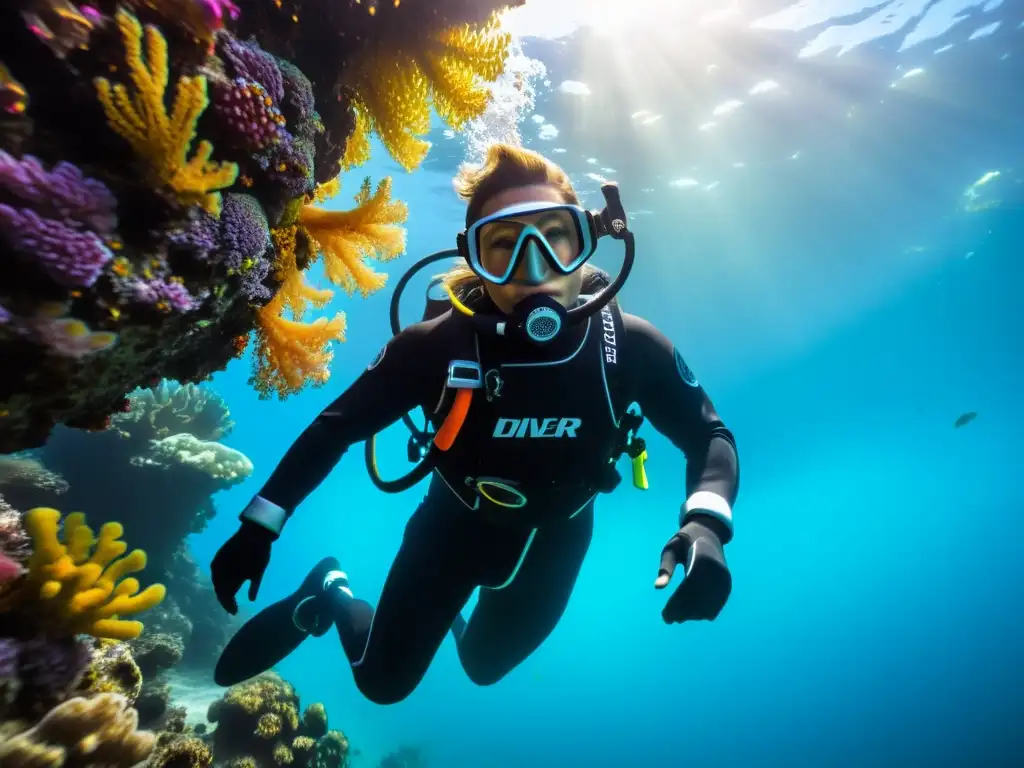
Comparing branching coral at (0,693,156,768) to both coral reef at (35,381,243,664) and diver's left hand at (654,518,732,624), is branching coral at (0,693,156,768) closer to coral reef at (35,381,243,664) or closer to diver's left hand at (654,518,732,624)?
diver's left hand at (654,518,732,624)

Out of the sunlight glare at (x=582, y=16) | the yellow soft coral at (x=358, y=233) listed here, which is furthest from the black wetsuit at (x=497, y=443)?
the sunlight glare at (x=582, y=16)

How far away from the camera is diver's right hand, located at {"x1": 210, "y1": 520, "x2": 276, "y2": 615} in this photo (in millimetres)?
2691

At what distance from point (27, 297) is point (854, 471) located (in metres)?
60.2

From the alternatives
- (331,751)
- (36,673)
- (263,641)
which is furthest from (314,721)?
(36,673)

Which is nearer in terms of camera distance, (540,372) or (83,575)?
(83,575)

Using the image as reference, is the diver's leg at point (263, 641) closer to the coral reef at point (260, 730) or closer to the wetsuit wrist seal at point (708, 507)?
the coral reef at point (260, 730)

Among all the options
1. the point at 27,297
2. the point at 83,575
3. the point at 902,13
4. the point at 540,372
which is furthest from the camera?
the point at 902,13

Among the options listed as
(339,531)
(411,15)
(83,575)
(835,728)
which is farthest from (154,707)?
(339,531)

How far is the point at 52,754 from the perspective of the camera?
78.3 inches

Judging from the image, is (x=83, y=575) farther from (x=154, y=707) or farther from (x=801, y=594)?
(x=801, y=594)

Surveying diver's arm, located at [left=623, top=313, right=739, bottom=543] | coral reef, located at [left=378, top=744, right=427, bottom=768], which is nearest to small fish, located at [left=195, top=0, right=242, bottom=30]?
diver's arm, located at [left=623, top=313, right=739, bottom=543]

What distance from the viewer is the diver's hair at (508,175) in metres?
3.58

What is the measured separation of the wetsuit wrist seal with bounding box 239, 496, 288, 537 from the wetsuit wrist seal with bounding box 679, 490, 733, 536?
2.35 metres

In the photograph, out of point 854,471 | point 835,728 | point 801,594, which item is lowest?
point 835,728
